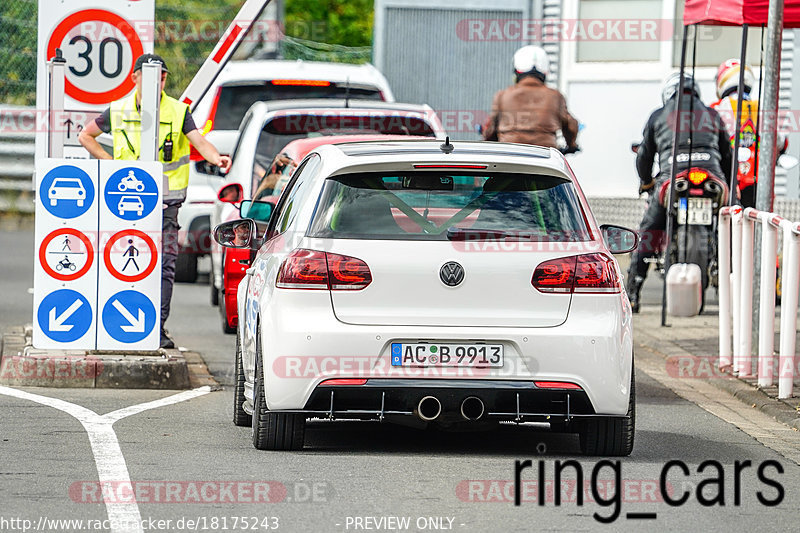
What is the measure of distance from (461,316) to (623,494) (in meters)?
1.10

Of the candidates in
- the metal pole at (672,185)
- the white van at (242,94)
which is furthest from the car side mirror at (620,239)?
the white van at (242,94)

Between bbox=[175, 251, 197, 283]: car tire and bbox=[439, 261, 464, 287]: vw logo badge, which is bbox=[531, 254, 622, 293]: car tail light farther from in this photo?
bbox=[175, 251, 197, 283]: car tire

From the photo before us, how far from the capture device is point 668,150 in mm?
15680

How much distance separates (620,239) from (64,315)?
352 centimetres

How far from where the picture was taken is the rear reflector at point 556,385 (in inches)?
310

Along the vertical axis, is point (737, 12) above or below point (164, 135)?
above

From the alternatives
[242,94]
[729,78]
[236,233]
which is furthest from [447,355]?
[729,78]

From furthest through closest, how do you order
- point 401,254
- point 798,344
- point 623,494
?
1. point 798,344
2. point 401,254
3. point 623,494

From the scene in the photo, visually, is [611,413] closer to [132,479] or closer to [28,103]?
[132,479]

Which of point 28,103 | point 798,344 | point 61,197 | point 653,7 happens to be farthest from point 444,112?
point 61,197

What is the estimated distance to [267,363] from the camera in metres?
7.98

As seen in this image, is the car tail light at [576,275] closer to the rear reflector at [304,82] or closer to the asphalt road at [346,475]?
the asphalt road at [346,475]

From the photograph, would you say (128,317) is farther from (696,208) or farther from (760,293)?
(696,208)

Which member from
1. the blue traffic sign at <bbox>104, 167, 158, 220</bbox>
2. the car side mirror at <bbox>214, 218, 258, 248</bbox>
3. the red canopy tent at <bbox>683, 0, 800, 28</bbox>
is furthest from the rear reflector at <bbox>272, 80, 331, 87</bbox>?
the car side mirror at <bbox>214, 218, 258, 248</bbox>
